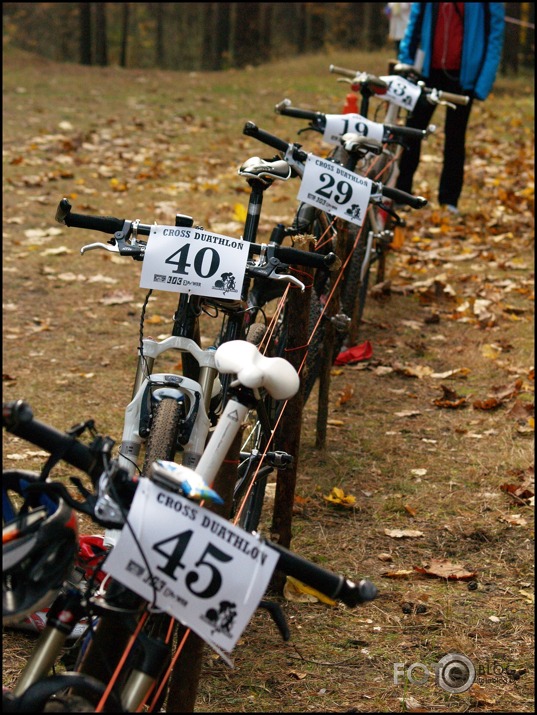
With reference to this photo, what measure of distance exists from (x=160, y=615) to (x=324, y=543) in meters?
2.13

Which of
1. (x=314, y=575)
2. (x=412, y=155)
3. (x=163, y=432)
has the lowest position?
(x=412, y=155)

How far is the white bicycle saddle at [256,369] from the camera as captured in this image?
230 cm

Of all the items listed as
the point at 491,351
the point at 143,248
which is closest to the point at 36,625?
the point at 143,248

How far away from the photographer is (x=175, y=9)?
37750mm

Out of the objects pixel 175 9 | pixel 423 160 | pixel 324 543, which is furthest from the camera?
pixel 175 9

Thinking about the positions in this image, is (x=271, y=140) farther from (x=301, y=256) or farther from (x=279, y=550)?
(x=279, y=550)

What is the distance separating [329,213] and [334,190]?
176mm

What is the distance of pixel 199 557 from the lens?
2035 millimetres

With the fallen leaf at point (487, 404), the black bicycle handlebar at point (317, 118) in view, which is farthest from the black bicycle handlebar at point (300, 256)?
the fallen leaf at point (487, 404)

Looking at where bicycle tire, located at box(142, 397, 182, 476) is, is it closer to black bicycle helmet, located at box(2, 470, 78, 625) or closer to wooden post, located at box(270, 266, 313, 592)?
wooden post, located at box(270, 266, 313, 592)

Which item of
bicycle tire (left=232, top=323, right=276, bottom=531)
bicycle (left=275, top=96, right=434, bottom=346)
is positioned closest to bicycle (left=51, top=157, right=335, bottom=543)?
bicycle tire (left=232, top=323, right=276, bottom=531)

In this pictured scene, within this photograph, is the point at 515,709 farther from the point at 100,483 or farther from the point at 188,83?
the point at 188,83

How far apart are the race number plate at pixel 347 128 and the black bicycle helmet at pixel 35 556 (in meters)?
3.91

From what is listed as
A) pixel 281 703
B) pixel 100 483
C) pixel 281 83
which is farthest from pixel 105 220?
pixel 281 83
